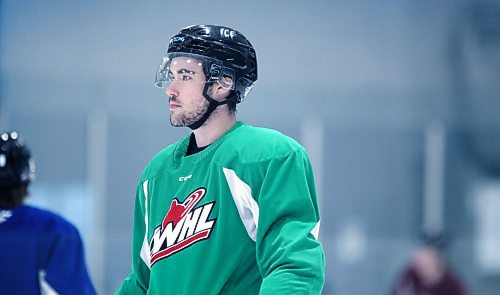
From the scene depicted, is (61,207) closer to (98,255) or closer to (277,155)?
(98,255)

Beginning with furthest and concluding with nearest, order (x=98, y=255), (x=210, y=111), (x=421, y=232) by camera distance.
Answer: (x=421, y=232)
(x=98, y=255)
(x=210, y=111)

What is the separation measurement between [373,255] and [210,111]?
4470mm

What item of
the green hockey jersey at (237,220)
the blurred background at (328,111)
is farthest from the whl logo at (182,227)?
the blurred background at (328,111)

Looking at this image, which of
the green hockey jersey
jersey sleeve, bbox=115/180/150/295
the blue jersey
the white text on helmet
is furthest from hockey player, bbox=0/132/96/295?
the white text on helmet


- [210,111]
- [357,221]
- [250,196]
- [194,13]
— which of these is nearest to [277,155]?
[250,196]

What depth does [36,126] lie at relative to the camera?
227 inches

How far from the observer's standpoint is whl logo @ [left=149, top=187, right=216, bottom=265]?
172cm

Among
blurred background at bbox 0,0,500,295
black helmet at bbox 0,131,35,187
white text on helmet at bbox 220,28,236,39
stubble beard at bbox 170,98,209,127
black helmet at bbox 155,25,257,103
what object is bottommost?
blurred background at bbox 0,0,500,295

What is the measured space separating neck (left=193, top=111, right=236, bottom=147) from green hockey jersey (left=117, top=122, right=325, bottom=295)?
3cm

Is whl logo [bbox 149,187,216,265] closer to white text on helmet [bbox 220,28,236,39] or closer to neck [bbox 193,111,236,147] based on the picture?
neck [bbox 193,111,236,147]

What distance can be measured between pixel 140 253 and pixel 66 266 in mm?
700

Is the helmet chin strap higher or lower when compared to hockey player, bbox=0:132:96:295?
higher

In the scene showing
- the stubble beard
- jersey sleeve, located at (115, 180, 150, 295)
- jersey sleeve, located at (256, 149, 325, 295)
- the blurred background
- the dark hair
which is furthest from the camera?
→ the blurred background

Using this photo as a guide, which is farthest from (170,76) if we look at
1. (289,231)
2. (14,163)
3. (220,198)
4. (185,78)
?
(14,163)
